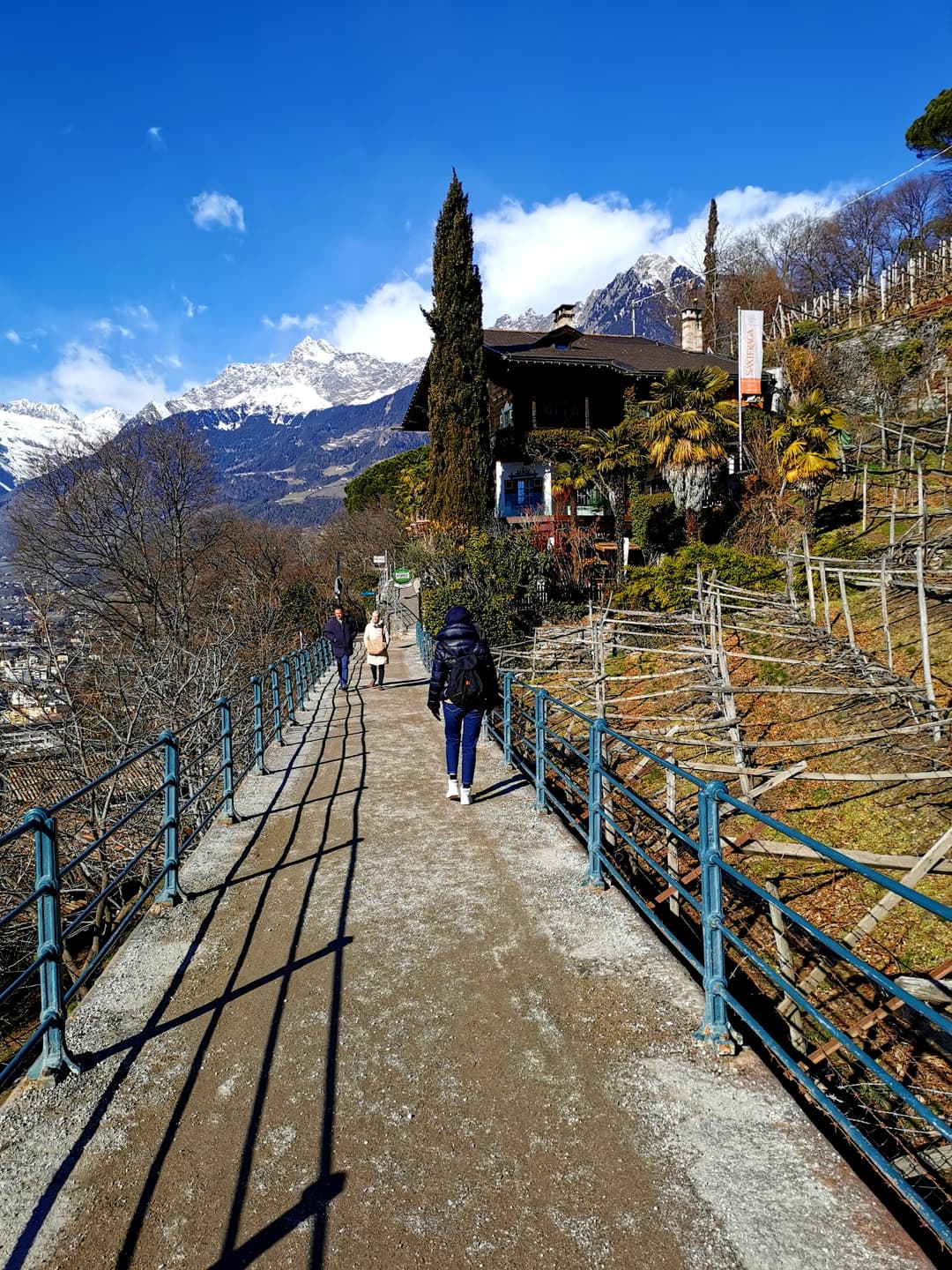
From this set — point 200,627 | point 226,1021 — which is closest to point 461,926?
point 226,1021

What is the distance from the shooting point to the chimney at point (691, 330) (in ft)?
125

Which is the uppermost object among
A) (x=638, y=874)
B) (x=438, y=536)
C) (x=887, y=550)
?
(x=438, y=536)

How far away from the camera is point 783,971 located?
239 inches

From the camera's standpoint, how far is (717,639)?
39.1 ft

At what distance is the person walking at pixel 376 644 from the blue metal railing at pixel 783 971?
16.9 feet

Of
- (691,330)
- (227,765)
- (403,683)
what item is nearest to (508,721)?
(227,765)

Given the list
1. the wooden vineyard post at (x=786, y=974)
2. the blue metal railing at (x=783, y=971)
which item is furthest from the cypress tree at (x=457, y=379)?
the wooden vineyard post at (x=786, y=974)

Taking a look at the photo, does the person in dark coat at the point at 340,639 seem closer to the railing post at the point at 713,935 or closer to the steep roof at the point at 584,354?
the railing post at the point at 713,935

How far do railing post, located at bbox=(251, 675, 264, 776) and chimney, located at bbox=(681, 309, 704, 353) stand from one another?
36521 mm

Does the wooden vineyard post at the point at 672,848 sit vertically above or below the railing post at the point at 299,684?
below

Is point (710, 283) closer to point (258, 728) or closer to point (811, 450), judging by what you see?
point (811, 450)

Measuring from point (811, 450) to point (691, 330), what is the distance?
20552 millimetres

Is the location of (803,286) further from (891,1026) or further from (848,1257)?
(848,1257)

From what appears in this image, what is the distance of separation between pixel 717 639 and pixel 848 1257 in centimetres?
1036
